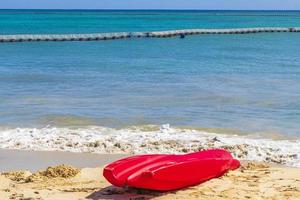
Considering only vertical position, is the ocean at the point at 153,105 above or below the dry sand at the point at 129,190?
above

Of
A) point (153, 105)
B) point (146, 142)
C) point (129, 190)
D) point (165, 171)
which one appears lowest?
point (129, 190)

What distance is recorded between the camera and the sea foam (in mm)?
8781

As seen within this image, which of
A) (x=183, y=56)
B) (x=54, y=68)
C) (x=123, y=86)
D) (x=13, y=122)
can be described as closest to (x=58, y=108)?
(x=13, y=122)

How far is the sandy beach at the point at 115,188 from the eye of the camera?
654 cm

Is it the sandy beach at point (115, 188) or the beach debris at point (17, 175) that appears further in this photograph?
the beach debris at point (17, 175)

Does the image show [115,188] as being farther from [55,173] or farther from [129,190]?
[55,173]

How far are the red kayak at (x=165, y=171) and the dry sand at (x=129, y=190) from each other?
101 mm

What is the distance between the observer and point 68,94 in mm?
14648

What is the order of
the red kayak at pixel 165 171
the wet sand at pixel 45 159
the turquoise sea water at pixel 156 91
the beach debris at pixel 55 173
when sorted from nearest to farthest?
the red kayak at pixel 165 171 < the beach debris at pixel 55 173 < the wet sand at pixel 45 159 < the turquoise sea water at pixel 156 91

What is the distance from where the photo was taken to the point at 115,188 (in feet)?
22.4

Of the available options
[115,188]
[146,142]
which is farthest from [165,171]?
[146,142]

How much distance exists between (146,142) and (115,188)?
104 inches

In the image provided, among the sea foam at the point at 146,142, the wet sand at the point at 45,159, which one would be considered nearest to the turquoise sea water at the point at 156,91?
the sea foam at the point at 146,142

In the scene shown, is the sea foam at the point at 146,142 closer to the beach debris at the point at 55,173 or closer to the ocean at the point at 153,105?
the ocean at the point at 153,105
